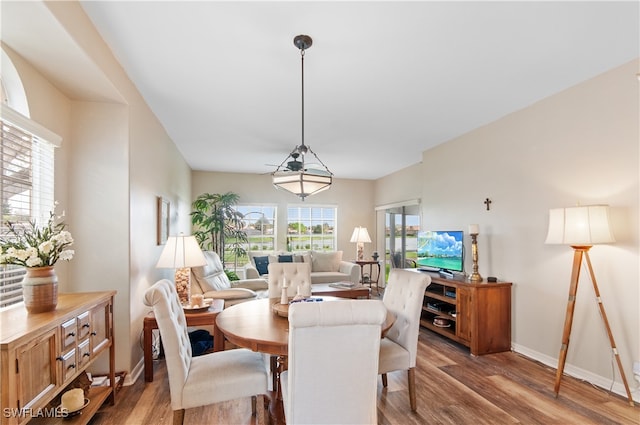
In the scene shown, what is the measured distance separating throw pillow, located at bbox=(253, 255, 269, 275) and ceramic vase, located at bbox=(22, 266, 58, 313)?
4.33m

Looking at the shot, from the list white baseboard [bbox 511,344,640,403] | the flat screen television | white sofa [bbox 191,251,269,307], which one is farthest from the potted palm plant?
white baseboard [bbox 511,344,640,403]

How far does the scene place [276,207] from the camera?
7535mm

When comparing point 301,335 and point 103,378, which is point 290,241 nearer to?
point 103,378

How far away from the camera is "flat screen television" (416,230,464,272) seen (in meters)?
4.11

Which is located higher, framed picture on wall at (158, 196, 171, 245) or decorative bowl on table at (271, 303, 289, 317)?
framed picture on wall at (158, 196, 171, 245)

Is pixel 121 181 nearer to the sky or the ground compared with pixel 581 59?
nearer to the ground

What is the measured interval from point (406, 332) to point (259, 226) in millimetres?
5442

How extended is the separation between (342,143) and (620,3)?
329cm

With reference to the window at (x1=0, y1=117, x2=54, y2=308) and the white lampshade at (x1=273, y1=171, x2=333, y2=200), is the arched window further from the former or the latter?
the white lampshade at (x1=273, y1=171, x2=333, y2=200)

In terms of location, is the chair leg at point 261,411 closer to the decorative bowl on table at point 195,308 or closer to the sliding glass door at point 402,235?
the decorative bowl on table at point 195,308

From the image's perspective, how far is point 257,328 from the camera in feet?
6.67

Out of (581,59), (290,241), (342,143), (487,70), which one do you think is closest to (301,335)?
(487,70)

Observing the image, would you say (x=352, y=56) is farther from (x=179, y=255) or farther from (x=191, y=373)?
(x=191, y=373)

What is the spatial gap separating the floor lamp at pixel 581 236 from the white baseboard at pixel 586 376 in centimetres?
10
